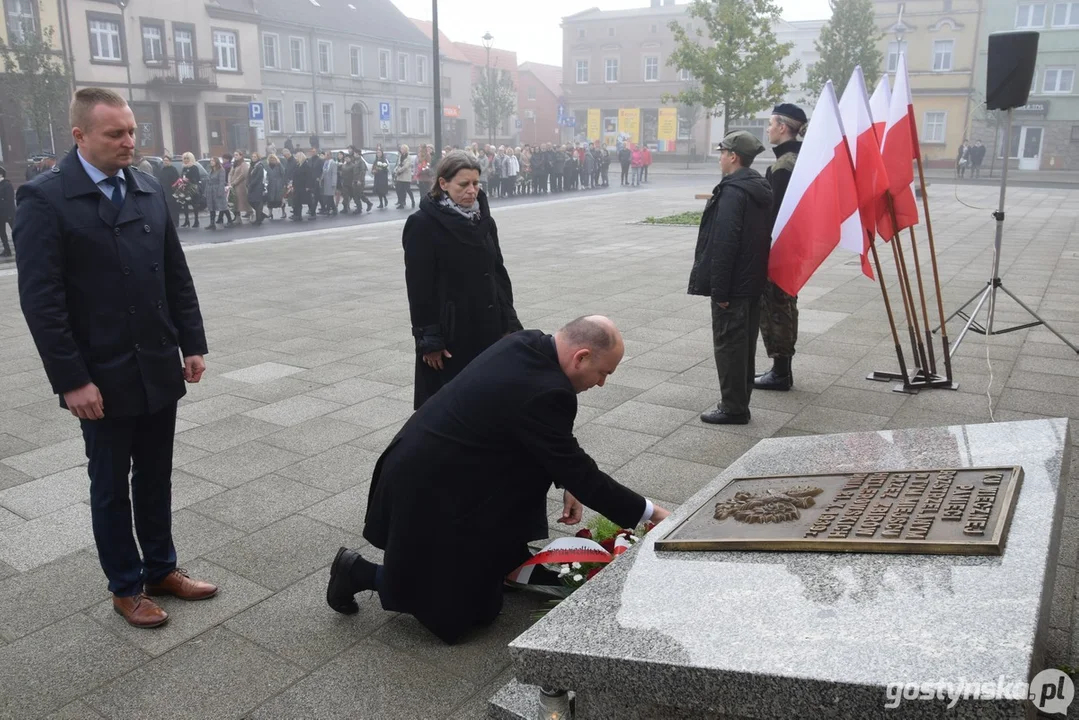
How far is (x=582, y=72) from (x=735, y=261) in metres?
65.1

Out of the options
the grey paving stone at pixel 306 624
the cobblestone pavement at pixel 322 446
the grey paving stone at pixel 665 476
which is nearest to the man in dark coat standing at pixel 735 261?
the cobblestone pavement at pixel 322 446

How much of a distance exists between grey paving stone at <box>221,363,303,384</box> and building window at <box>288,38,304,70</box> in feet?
150

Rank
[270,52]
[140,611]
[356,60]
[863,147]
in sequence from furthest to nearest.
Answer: [356,60], [270,52], [863,147], [140,611]

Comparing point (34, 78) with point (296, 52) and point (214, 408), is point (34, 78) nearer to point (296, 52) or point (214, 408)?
point (296, 52)

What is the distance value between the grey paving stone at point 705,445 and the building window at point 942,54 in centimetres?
5430

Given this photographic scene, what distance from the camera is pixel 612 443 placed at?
224 inches

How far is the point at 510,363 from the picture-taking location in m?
3.21

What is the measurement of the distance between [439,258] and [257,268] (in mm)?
10028

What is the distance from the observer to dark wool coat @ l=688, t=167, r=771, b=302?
228 inches

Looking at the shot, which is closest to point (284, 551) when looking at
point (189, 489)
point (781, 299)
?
point (189, 489)

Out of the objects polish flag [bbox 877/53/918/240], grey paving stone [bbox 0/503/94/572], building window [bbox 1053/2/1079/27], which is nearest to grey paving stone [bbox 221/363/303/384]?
grey paving stone [bbox 0/503/94/572]

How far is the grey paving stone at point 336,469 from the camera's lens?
5062mm

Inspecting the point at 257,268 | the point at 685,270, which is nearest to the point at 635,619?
the point at 685,270

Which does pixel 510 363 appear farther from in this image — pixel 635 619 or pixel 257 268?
pixel 257 268
